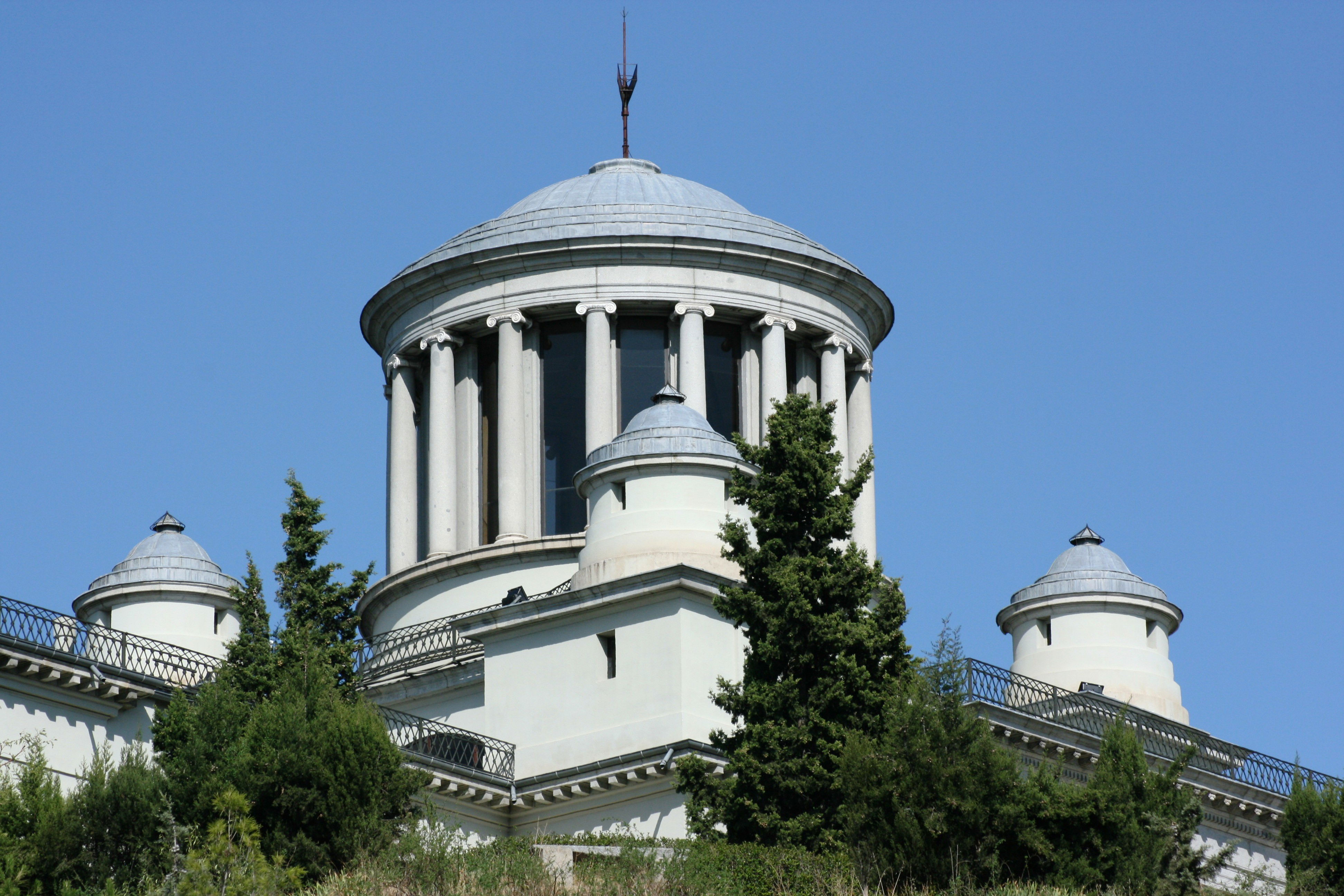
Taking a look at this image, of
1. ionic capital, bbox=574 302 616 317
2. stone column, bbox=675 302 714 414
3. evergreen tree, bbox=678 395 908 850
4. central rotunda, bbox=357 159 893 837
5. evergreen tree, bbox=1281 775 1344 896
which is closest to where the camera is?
evergreen tree, bbox=678 395 908 850

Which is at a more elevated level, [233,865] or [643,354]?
[643,354]

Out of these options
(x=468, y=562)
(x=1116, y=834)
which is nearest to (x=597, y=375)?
(x=468, y=562)

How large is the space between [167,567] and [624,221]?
10858 mm

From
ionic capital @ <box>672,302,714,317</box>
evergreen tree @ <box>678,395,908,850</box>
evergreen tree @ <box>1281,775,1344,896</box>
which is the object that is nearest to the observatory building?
ionic capital @ <box>672,302,714,317</box>

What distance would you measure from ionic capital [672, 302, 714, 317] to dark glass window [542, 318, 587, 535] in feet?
6.18

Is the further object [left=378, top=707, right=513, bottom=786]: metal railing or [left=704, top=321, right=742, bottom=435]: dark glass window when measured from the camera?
[left=704, top=321, right=742, bottom=435]: dark glass window

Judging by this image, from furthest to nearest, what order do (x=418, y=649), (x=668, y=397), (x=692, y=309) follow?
(x=692, y=309), (x=418, y=649), (x=668, y=397)

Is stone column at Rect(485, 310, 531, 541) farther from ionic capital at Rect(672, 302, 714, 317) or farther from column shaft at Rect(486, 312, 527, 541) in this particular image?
ionic capital at Rect(672, 302, 714, 317)

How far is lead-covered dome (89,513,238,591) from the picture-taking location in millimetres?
52906

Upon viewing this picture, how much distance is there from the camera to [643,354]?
182 ft

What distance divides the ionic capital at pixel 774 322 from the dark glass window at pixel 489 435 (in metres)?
5.02

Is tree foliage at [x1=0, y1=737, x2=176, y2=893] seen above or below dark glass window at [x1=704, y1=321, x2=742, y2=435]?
below

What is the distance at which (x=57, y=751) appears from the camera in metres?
41.7

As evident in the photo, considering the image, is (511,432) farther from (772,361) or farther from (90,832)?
(90,832)
